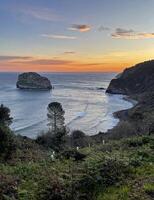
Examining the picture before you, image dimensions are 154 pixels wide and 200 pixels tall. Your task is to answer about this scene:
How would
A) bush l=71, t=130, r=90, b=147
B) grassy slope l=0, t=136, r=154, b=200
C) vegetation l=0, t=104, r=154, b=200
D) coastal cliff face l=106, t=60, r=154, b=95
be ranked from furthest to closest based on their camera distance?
coastal cliff face l=106, t=60, r=154, b=95
bush l=71, t=130, r=90, b=147
grassy slope l=0, t=136, r=154, b=200
vegetation l=0, t=104, r=154, b=200

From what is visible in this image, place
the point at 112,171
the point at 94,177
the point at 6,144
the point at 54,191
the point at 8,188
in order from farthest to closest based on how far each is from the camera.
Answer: the point at 6,144 → the point at 112,171 → the point at 94,177 → the point at 8,188 → the point at 54,191

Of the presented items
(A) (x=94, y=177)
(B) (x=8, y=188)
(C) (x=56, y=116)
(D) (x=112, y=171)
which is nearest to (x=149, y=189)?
(D) (x=112, y=171)

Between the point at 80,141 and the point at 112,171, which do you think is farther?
the point at 80,141

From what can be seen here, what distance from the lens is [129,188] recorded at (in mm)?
8820

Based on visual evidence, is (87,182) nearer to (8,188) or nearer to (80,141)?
(8,188)

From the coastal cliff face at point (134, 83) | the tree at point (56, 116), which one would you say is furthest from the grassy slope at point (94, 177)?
the coastal cliff face at point (134, 83)

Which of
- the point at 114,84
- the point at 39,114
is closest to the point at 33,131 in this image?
the point at 39,114

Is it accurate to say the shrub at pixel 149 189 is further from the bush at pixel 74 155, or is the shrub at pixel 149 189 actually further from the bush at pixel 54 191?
the bush at pixel 74 155

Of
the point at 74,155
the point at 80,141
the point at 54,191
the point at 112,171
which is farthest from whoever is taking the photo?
the point at 80,141

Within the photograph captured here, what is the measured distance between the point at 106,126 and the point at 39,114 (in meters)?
22.0

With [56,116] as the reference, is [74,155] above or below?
above

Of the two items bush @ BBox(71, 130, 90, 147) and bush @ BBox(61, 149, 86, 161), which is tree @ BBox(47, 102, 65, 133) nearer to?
bush @ BBox(71, 130, 90, 147)

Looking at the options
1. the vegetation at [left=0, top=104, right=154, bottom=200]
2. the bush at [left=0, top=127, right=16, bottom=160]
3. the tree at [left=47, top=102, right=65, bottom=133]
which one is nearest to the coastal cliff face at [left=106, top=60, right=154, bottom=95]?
the tree at [left=47, top=102, right=65, bottom=133]

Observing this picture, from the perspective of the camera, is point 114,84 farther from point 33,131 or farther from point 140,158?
point 140,158
